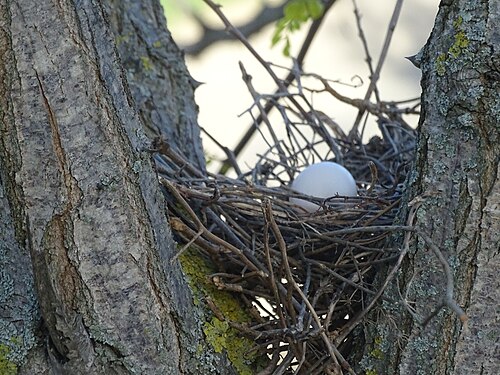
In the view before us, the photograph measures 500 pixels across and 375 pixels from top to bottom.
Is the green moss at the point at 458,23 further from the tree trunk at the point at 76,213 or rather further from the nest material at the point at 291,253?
the tree trunk at the point at 76,213

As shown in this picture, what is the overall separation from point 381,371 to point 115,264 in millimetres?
443

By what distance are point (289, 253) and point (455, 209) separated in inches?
13.9

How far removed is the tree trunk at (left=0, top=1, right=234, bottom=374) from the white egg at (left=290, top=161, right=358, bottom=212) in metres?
0.58

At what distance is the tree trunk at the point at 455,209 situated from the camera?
124cm

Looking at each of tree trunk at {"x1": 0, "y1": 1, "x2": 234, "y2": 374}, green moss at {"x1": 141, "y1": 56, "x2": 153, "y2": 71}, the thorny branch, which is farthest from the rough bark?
tree trunk at {"x1": 0, "y1": 1, "x2": 234, "y2": 374}

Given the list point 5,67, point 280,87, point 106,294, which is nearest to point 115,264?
point 106,294

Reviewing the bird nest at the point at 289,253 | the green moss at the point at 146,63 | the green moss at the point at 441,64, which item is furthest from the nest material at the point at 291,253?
the green moss at the point at 146,63

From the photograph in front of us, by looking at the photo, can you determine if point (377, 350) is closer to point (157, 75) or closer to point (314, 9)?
point (157, 75)

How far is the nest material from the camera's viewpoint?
1381 millimetres

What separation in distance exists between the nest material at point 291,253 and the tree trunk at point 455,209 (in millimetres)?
75

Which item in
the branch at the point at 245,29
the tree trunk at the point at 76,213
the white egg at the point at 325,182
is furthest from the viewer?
the branch at the point at 245,29

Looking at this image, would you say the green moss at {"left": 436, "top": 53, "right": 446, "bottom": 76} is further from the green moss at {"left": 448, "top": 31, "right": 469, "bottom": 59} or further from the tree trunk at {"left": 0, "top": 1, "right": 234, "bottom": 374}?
the tree trunk at {"left": 0, "top": 1, "right": 234, "bottom": 374}

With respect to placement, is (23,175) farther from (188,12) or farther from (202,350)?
(188,12)

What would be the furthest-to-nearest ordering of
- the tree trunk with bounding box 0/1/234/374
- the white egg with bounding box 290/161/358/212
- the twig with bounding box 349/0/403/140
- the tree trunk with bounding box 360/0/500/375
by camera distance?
the twig with bounding box 349/0/403/140, the white egg with bounding box 290/161/358/212, the tree trunk with bounding box 360/0/500/375, the tree trunk with bounding box 0/1/234/374
